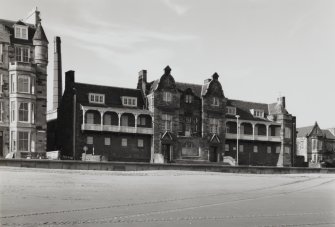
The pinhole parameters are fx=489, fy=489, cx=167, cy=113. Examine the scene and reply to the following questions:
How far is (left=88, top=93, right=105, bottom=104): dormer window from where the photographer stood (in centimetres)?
5478

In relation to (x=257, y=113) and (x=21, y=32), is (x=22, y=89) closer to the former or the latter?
(x=21, y=32)

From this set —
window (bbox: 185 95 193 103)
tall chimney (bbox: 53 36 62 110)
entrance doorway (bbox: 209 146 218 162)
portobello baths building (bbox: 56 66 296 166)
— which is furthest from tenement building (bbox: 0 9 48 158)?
entrance doorway (bbox: 209 146 218 162)

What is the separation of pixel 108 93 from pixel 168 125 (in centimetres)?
804

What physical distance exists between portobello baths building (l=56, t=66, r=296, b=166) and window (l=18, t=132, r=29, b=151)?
21.0 ft

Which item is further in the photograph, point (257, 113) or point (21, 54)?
point (257, 113)

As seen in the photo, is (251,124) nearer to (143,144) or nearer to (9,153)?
(143,144)

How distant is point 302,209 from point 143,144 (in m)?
40.9

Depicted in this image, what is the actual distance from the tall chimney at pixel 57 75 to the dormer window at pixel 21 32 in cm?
1146

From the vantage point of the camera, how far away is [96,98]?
5522 centimetres

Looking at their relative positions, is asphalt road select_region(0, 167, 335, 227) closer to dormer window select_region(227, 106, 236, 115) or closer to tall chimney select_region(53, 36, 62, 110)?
tall chimney select_region(53, 36, 62, 110)

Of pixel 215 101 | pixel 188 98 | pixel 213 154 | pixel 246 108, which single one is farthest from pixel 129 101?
pixel 246 108

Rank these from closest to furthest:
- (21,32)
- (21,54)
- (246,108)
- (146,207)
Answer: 1. (146,207)
2. (21,54)
3. (21,32)
4. (246,108)

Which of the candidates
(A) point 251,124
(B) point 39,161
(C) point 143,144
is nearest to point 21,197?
(B) point 39,161

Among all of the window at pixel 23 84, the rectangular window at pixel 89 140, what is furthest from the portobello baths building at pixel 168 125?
the window at pixel 23 84
